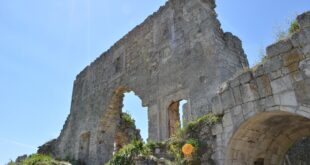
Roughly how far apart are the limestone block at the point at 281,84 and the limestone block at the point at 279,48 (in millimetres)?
404

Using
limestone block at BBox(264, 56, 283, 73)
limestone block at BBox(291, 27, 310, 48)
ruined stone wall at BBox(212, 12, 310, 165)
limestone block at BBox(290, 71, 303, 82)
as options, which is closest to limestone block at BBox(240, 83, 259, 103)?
ruined stone wall at BBox(212, 12, 310, 165)

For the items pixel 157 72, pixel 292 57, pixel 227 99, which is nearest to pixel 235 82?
pixel 227 99

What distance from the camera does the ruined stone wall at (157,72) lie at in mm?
10016

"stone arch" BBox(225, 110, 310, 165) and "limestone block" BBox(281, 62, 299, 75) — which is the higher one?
"limestone block" BBox(281, 62, 299, 75)

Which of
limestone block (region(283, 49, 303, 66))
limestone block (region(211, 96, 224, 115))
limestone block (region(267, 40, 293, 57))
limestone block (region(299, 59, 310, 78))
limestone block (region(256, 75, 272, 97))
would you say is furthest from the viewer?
limestone block (region(211, 96, 224, 115))

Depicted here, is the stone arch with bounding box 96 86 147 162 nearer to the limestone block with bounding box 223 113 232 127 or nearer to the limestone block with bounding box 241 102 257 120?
the limestone block with bounding box 223 113 232 127

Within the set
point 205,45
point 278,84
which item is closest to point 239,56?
point 205,45

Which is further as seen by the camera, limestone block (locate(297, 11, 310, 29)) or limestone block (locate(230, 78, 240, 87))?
limestone block (locate(230, 78, 240, 87))

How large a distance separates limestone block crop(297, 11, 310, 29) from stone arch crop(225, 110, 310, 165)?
131cm

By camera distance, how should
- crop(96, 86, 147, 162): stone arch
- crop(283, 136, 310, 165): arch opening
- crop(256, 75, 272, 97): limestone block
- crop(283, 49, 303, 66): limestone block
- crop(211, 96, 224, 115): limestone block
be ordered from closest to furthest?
1. crop(283, 49, 303, 66): limestone block
2. crop(256, 75, 272, 97): limestone block
3. crop(211, 96, 224, 115): limestone block
4. crop(283, 136, 310, 165): arch opening
5. crop(96, 86, 147, 162): stone arch

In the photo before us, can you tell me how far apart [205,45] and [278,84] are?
5782 mm

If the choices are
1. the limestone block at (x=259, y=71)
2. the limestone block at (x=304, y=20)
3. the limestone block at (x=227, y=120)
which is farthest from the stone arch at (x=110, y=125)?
the limestone block at (x=304, y=20)

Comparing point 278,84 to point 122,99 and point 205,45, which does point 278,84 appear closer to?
point 205,45

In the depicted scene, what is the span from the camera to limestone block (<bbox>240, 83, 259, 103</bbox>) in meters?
4.87
